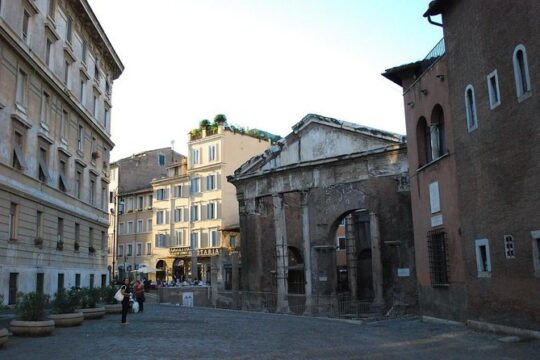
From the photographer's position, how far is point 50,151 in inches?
1082

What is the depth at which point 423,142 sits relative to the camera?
19.5 metres

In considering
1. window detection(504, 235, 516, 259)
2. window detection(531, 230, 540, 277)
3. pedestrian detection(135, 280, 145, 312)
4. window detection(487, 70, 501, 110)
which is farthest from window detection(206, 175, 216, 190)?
window detection(531, 230, 540, 277)

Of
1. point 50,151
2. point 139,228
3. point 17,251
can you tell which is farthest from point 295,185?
point 139,228

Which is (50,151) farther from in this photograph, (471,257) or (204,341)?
(471,257)

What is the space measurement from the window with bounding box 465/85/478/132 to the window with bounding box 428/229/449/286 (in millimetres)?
3841

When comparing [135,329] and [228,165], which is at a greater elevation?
[228,165]

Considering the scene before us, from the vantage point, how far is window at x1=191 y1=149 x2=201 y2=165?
193 feet

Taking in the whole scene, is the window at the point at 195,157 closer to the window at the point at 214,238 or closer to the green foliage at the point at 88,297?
the window at the point at 214,238

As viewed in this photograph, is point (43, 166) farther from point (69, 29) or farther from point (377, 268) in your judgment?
point (377, 268)

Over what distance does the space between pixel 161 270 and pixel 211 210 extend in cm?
983

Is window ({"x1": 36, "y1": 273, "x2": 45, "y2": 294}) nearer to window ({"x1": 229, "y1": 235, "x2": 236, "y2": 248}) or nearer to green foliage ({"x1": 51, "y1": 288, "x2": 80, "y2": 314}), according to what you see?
green foliage ({"x1": 51, "y1": 288, "x2": 80, "y2": 314})

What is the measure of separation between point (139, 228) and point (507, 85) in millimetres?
55186

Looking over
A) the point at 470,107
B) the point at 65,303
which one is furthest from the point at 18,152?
the point at 470,107

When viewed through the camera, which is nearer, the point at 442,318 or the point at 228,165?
the point at 442,318
